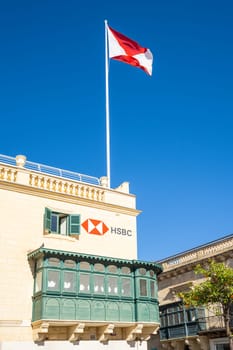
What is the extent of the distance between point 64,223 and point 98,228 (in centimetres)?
185

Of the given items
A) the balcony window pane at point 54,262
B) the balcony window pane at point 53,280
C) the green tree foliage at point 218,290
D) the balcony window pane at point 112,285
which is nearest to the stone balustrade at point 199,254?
the green tree foliage at point 218,290

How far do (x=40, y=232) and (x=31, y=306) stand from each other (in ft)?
11.0

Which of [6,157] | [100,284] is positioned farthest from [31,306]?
[6,157]

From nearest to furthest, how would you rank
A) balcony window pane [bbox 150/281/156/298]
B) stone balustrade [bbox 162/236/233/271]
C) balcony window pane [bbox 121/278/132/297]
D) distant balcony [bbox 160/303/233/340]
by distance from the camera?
1. balcony window pane [bbox 121/278/132/297]
2. balcony window pane [bbox 150/281/156/298]
3. distant balcony [bbox 160/303/233/340]
4. stone balustrade [bbox 162/236/233/271]

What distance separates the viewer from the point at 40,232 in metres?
19.6

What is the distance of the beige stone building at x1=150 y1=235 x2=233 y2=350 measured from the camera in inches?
1041

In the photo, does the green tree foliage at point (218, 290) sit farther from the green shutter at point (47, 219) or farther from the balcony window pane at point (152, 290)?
Answer: the green shutter at point (47, 219)

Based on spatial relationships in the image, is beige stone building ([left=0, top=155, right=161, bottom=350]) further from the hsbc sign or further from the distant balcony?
the distant balcony

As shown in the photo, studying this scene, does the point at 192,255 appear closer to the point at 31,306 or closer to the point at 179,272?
the point at 179,272

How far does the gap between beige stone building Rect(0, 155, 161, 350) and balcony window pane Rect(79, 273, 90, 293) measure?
44 millimetres

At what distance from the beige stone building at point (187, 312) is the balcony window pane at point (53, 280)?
1233 cm

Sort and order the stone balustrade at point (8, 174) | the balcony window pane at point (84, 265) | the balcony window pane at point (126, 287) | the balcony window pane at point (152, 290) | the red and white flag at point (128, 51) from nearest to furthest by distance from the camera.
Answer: the balcony window pane at point (84, 265) → the stone balustrade at point (8, 174) → the balcony window pane at point (126, 287) → the balcony window pane at point (152, 290) → the red and white flag at point (128, 51)

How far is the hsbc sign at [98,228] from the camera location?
21062 mm

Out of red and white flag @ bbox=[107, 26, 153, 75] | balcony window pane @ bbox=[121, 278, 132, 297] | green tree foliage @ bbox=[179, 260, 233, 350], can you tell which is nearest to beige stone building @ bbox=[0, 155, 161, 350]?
balcony window pane @ bbox=[121, 278, 132, 297]
